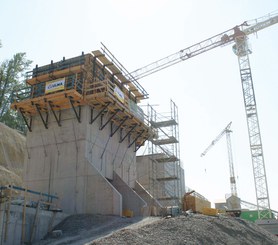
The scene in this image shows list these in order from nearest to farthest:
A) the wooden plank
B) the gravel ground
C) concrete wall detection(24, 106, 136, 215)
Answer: the gravel ground, concrete wall detection(24, 106, 136, 215), the wooden plank

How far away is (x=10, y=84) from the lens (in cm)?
5400

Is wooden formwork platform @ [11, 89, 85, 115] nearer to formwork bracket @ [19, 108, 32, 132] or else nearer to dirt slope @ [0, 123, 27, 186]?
formwork bracket @ [19, 108, 32, 132]

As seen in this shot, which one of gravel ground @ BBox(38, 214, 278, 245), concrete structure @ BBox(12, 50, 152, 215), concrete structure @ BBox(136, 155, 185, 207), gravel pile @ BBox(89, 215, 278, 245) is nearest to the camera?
gravel pile @ BBox(89, 215, 278, 245)

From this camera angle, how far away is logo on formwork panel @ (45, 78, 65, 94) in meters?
25.4

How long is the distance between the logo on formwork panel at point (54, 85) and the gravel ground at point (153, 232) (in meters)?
9.30

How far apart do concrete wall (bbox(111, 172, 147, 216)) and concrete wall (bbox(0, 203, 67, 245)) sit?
6460mm

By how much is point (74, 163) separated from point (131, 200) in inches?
204

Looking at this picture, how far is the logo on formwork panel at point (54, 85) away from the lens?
83.4ft

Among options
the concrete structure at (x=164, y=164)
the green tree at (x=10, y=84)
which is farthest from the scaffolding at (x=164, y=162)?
the green tree at (x=10, y=84)

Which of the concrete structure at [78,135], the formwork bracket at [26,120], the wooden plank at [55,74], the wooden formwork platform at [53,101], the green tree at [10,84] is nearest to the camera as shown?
the concrete structure at [78,135]

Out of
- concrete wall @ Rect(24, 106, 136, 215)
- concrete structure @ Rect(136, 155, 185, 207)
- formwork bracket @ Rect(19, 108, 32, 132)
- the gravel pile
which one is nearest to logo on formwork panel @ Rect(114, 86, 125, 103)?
concrete wall @ Rect(24, 106, 136, 215)

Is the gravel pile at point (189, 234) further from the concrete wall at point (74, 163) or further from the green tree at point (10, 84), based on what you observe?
the green tree at point (10, 84)

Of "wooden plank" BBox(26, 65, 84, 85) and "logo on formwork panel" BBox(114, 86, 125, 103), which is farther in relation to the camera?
"logo on formwork panel" BBox(114, 86, 125, 103)

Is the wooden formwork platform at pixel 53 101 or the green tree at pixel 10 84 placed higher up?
the green tree at pixel 10 84
